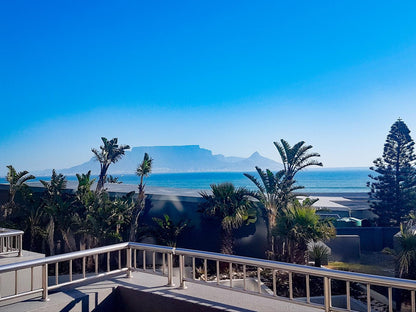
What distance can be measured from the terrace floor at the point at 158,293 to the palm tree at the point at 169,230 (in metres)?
6.22

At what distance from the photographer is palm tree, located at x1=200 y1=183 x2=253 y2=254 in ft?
30.5

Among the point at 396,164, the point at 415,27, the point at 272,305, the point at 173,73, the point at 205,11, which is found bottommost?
the point at 272,305

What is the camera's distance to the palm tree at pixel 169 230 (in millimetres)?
10031

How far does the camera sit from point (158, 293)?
341 centimetres

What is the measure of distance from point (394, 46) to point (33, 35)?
14.8 meters

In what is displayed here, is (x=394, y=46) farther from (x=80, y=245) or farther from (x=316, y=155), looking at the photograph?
(x=80, y=245)

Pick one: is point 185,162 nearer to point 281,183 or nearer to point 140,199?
point 140,199

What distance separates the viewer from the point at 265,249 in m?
9.74

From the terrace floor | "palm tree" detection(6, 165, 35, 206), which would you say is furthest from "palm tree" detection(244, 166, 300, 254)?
"palm tree" detection(6, 165, 35, 206)

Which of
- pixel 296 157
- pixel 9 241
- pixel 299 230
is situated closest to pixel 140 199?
pixel 9 241

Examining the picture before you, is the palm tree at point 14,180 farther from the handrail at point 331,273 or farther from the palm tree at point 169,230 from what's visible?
the handrail at point 331,273

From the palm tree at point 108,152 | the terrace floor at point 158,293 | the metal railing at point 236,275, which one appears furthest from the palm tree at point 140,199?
the terrace floor at point 158,293

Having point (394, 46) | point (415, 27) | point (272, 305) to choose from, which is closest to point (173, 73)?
point (394, 46)

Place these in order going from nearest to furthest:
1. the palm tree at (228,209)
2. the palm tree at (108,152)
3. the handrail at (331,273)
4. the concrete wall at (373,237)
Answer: the handrail at (331,273) < the palm tree at (228,209) < the palm tree at (108,152) < the concrete wall at (373,237)
